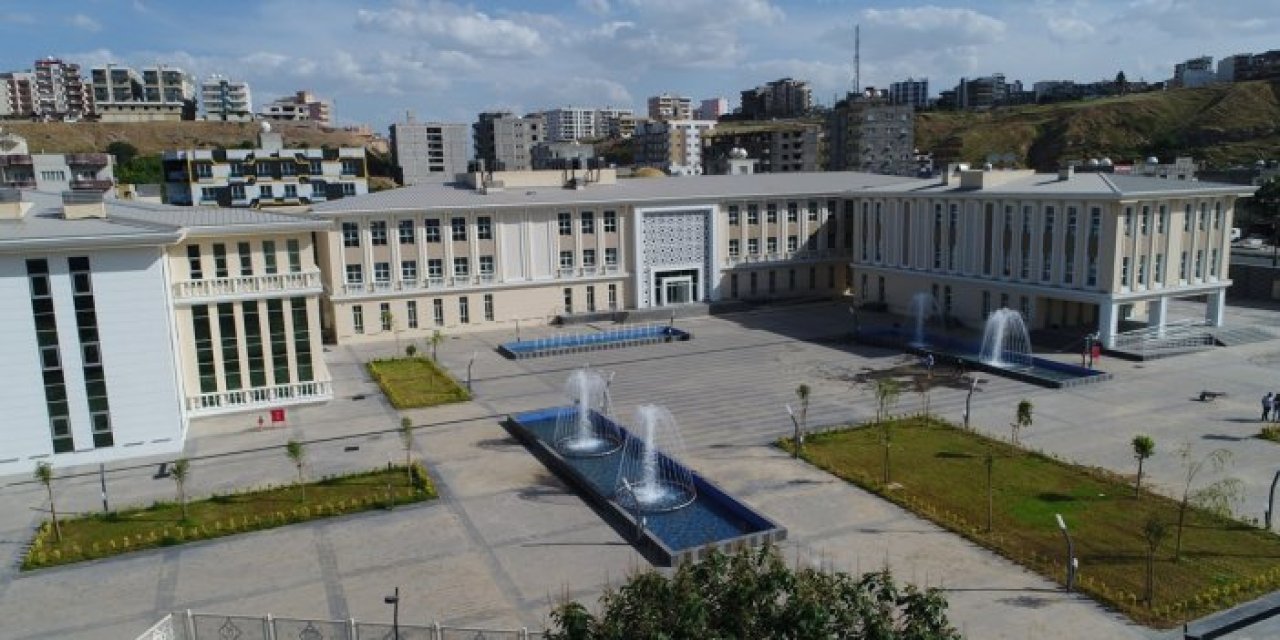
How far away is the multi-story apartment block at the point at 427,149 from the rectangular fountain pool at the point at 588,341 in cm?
8054

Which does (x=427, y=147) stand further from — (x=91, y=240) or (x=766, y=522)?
(x=766, y=522)

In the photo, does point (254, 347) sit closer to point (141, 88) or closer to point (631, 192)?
point (631, 192)

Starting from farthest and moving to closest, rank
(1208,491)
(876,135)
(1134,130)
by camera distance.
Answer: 1. (1134,130)
2. (876,135)
3. (1208,491)

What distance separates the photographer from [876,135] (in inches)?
5015

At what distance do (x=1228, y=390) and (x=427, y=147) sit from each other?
115 metres

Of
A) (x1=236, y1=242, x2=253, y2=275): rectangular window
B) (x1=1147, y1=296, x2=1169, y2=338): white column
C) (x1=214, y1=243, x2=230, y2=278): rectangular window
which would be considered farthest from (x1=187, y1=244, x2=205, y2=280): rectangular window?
(x1=1147, y1=296, x2=1169, y2=338): white column

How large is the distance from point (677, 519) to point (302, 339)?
18.5 meters

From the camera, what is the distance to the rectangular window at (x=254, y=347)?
32406 mm

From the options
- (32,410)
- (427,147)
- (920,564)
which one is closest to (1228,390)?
(920,564)

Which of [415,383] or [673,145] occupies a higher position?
[673,145]

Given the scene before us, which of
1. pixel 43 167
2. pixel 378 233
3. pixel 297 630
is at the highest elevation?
pixel 43 167

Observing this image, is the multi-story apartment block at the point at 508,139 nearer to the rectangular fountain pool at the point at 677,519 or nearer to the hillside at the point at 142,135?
the hillside at the point at 142,135

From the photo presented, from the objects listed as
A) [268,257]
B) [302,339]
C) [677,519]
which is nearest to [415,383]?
[302,339]

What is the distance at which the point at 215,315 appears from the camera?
31.8m
